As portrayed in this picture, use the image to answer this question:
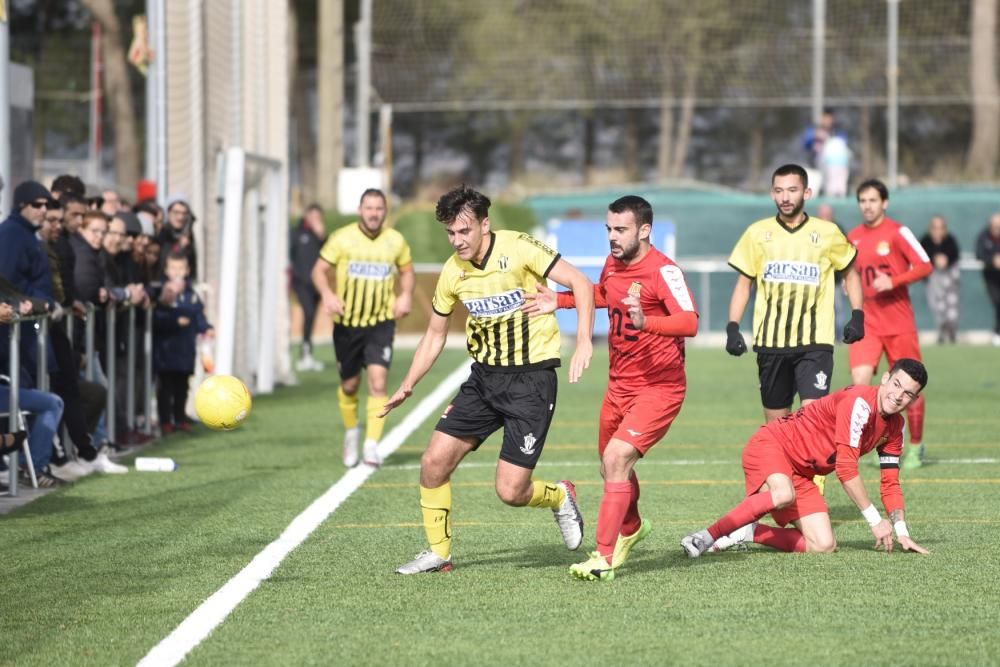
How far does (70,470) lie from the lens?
12820 mm

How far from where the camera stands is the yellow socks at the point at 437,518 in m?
Answer: 8.84

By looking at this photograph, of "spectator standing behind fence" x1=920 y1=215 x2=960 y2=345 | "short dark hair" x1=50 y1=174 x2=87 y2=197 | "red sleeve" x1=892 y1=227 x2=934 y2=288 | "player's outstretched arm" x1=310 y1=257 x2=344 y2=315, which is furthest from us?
"spectator standing behind fence" x1=920 y1=215 x2=960 y2=345

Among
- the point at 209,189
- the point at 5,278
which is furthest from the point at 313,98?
the point at 5,278

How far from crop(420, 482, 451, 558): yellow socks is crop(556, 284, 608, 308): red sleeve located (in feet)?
3.60

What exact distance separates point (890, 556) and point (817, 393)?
6.38 ft

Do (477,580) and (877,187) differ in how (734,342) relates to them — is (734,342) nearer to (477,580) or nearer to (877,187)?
(477,580)

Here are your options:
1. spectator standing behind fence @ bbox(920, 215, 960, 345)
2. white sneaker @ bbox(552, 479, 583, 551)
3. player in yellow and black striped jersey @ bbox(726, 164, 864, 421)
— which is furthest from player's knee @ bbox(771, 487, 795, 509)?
spectator standing behind fence @ bbox(920, 215, 960, 345)

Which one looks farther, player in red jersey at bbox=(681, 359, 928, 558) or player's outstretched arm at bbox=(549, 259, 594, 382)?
player in red jersey at bbox=(681, 359, 928, 558)

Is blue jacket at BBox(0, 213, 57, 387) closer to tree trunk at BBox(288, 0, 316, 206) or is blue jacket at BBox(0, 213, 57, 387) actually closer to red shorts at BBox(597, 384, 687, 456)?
red shorts at BBox(597, 384, 687, 456)

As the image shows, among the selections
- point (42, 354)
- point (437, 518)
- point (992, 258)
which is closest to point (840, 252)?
point (437, 518)

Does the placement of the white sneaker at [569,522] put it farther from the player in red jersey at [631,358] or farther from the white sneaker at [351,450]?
the white sneaker at [351,450]

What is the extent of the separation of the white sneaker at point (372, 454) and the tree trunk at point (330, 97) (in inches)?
971

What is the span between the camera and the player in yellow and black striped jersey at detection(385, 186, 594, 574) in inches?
347

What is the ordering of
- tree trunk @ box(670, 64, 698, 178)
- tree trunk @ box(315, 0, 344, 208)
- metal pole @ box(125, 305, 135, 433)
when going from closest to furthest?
metal pole @ box(125, 305, 135, 433) < tree trunk @ box(315, 0, 344, 208) < tree trunk @ box(670, 64, 698, 178)
